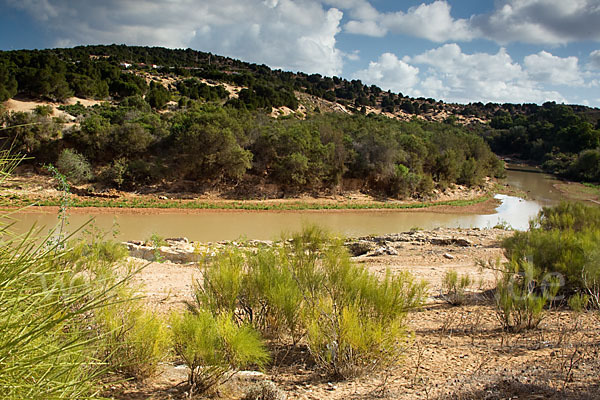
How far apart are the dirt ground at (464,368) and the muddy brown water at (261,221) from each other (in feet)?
35.7

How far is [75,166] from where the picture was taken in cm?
2491

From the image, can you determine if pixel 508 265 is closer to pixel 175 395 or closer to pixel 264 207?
pixel 175 395

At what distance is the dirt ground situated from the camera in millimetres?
3404

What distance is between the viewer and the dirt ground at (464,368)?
3.40m

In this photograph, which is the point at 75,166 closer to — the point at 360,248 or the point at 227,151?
the point at 227,151

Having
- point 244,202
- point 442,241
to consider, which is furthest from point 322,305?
point 244,202

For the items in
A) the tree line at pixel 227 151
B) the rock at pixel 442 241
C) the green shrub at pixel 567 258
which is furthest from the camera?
the tree line at pixel 227 151

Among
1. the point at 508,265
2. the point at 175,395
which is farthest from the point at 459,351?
the point at 508,265

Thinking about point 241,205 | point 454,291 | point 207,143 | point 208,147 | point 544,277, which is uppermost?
point 207,143

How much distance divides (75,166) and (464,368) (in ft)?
86.1

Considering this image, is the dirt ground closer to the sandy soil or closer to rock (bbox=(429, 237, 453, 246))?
rock (bbox=(429, 237, 453, 246))

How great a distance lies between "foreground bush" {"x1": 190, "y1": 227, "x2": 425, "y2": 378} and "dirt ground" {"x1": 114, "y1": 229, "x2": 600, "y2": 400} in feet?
0.77

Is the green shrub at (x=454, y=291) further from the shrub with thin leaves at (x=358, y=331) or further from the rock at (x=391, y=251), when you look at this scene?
the rock at (x=391, y=251)

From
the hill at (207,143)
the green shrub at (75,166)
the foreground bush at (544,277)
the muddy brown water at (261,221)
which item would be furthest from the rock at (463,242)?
the green shrub at (75,166)
